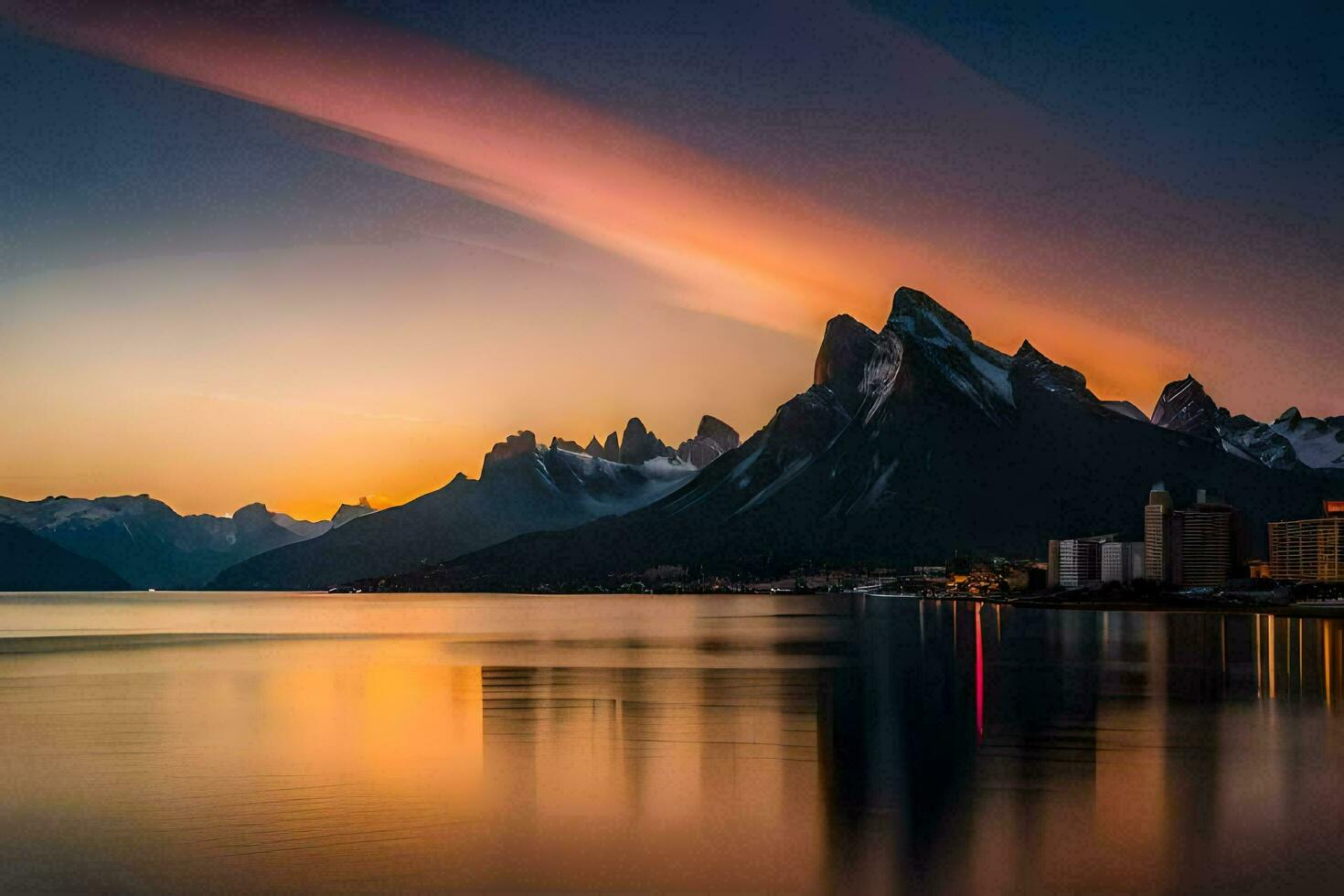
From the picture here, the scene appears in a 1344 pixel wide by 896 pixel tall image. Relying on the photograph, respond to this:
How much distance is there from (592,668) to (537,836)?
52.1 meters

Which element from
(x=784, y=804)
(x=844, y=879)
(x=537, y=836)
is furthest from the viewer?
(x=784, y=804)

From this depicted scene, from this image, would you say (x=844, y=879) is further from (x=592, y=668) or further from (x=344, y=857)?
(x=592, y=668)

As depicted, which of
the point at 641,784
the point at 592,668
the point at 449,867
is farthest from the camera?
the point at 592,668

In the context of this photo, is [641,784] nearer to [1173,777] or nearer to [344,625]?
[1173,777]

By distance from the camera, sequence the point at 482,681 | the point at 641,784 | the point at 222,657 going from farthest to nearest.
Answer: the point at 222,657 → the point at 482,681 → the point at 641,784

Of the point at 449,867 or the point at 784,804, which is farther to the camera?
the point at 784,804

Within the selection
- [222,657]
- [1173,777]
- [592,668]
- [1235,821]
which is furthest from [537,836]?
[222,657]

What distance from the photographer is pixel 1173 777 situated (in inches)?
1427

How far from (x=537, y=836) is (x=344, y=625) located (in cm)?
15767

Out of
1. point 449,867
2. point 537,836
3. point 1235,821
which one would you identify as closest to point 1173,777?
point 1235,821

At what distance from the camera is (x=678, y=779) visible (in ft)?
117

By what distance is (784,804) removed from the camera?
31312 mm

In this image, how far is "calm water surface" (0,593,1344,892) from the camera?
25391 mm

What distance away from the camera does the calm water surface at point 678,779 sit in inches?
1000
